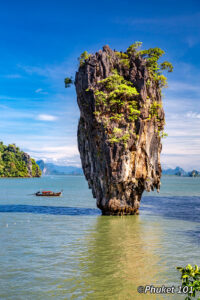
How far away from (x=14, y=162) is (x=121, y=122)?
515 feet

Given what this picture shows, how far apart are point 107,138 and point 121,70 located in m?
8.16

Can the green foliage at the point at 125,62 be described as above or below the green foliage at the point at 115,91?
above

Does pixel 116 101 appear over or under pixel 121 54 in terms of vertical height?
under

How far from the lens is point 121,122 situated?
3050cm

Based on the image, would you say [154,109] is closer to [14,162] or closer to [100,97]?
[100,97]

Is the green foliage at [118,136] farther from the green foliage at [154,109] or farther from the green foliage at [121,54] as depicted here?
the green foliage at [121,54]

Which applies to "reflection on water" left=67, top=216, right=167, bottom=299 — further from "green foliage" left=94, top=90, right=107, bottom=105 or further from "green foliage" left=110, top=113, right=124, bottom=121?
"green foliage" left=94, top=90, right=107, bottom=105

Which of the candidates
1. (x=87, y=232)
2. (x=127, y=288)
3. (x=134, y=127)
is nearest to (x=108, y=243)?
(x=87, y=232)

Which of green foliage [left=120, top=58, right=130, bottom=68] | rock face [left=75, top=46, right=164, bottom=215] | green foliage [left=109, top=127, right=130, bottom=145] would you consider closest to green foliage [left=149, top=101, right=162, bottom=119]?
rock face [left=75, top=46, right=164, bottom=215]

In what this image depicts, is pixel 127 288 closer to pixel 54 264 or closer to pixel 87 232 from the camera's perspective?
pixel 54 264

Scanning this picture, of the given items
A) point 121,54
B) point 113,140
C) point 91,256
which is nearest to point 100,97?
point 113,140

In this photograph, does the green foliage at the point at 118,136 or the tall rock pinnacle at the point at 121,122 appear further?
the tall rock pinnacle at the point at 121,122

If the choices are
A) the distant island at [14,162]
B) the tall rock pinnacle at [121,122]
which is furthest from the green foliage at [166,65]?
the distant island at [14,162]

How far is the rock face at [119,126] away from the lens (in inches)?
1177
